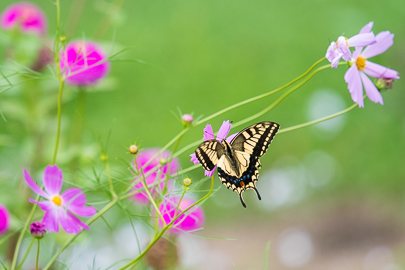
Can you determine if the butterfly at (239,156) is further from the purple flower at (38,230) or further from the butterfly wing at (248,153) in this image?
the purple flower at (38,230)

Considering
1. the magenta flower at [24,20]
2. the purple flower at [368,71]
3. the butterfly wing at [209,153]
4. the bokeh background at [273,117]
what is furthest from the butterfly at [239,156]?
the bokeh background at [273,117]

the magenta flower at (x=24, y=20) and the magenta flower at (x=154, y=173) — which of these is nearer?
the magenta flower at (x=154, y=173)

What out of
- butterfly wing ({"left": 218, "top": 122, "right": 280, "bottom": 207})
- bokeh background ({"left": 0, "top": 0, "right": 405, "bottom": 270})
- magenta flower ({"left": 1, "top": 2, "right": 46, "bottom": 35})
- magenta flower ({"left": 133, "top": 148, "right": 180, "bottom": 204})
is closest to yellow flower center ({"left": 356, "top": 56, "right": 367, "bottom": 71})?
butterfly wing ({"left": 218, "top": 122, "right": 280, "bottom": 207})

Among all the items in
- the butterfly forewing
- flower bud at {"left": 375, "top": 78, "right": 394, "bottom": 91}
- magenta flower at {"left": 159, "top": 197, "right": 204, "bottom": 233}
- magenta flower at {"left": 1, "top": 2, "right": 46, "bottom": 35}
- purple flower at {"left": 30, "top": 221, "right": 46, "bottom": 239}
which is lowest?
purple flower at {"left": 30, "top": 221, "right": 46, "bottom": 239}

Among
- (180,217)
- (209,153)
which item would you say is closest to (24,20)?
(180,217)

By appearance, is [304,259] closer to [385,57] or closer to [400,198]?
[400,198]

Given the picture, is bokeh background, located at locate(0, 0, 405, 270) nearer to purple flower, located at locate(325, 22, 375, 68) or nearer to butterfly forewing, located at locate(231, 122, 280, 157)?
butterfly forewing, located at locate(231, 122, 280, 157)

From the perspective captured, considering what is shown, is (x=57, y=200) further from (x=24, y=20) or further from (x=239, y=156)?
(x=24, y=20)
